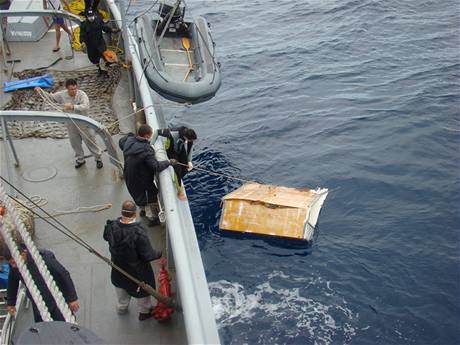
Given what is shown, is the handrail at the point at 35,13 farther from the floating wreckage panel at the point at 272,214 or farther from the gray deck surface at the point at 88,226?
the floating wreckage panel at the point at 272,214

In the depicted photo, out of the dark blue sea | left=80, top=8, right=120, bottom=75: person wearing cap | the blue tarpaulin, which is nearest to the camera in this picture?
the dark blue sea

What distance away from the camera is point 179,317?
19.0 ft

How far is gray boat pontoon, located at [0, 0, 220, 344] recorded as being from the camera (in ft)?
16.9

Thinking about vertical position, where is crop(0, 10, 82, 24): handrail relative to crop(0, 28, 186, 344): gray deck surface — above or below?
above

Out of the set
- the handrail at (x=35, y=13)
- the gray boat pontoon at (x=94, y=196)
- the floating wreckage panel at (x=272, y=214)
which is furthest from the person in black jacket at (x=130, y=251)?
the handrail at (x=35, y=13)

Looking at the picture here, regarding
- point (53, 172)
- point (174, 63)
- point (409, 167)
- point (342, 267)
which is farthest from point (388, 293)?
point (174, 63)

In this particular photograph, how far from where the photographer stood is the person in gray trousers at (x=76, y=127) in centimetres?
819

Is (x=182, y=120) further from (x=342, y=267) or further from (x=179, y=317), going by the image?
(x=179, y=317)

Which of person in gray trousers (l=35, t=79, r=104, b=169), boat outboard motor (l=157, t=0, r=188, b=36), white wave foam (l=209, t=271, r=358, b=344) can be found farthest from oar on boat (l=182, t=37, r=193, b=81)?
white wave foam (l=209, t=271, r=358, b=344)

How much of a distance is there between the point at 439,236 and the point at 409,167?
108 inches

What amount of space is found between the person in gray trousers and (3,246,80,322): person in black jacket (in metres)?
3.27

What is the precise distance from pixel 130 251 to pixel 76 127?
339 cm

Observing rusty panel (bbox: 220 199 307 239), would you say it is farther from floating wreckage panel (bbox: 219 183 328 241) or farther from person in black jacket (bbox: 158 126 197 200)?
person in black jacket (bbox: 158 126 197 200)

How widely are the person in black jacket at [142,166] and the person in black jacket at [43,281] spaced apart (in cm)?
183
